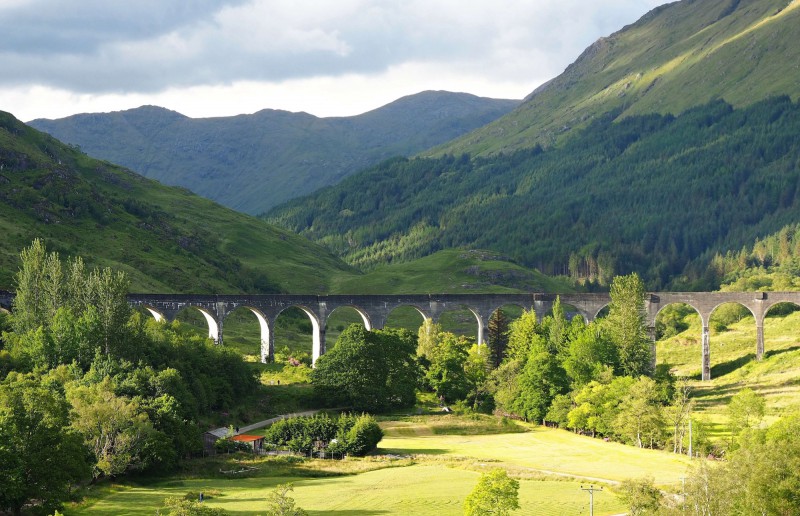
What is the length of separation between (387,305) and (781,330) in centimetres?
6641

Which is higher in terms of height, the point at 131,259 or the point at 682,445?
the point at 131,259

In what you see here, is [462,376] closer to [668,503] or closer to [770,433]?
[770,433]

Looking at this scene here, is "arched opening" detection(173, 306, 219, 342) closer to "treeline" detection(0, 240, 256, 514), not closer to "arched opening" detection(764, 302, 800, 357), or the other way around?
"treeline" detection(0, 240, 256, 514)

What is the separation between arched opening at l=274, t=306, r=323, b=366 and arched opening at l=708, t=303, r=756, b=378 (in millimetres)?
59342

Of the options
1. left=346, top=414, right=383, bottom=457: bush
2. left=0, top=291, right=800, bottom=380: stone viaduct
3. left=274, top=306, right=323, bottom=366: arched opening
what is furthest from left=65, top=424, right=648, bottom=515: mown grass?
left=0, top=291, right=800, bottom=380: stone viaduct

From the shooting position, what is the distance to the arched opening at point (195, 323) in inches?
4728

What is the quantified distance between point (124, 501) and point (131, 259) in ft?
356

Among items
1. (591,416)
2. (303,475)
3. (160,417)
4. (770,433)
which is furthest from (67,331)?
(770,433)

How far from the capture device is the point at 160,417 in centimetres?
7812

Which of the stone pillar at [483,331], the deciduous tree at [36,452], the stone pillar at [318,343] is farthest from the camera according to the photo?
the stone pillar at [483,331]

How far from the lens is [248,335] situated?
152 m

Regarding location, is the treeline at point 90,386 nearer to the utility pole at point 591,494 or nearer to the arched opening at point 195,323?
the arched opening at point 195,323

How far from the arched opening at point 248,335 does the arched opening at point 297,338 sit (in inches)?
108

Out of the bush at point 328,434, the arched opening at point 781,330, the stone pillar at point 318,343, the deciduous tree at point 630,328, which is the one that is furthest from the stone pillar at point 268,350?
the arched opening at point 781,330
